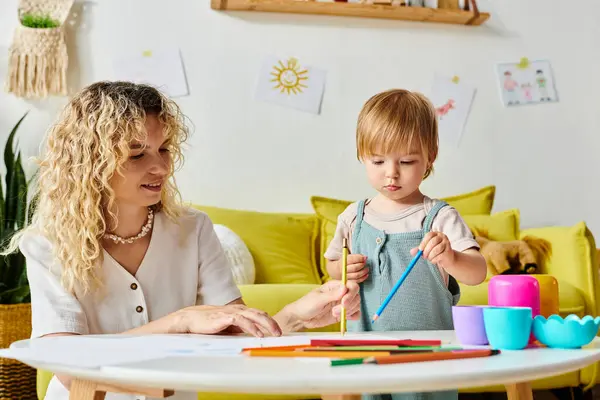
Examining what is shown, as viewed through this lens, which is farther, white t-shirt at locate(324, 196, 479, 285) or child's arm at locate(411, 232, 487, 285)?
white t-shirt at locate(324, 196, 479, 285)

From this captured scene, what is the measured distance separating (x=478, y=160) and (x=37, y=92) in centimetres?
205

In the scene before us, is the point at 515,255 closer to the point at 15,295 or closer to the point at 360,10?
the point at 360,10

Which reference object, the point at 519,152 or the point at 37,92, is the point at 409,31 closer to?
the point at 519,152

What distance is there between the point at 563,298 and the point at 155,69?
197cm

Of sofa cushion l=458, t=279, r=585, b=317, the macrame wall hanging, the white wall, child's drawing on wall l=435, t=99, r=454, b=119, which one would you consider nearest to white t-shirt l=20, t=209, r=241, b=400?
sofa cushion l=458, t=279, r=585, b=317

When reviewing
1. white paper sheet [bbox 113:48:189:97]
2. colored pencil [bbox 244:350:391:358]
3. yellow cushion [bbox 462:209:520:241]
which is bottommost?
yellow cushion [bbox 462:209:520:241]

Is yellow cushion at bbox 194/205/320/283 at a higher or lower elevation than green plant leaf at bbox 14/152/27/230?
lower

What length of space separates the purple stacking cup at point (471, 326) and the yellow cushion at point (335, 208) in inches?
76.4

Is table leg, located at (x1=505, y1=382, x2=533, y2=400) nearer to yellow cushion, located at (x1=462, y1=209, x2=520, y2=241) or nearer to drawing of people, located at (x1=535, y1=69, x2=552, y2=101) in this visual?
yellow cushion, located at (x1=462, y1=209, x2=520, y2=241)

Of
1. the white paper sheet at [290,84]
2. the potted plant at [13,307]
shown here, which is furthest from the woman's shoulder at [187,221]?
the white paper sheet at [290,84]

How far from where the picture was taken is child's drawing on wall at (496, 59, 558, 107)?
11.9ft

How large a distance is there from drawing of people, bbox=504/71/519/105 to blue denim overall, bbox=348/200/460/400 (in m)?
2.29

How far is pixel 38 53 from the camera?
3.21 m

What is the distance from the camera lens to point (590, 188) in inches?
144
